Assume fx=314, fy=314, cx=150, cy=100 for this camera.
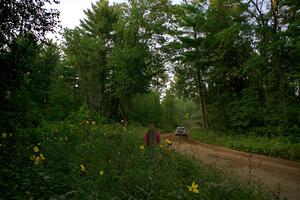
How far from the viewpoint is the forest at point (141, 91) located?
5.36 m

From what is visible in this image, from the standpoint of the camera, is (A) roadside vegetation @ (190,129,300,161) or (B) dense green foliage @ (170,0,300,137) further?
(B) dense green foliage @ (170,0,300,137)

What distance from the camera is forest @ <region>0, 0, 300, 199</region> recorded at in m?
5.36

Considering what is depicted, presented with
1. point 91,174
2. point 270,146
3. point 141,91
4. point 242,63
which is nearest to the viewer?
point 91,174

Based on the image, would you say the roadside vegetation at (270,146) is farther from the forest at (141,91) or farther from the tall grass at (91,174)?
the tall grass at (91,174)

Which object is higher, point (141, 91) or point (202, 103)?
point (141, 91)

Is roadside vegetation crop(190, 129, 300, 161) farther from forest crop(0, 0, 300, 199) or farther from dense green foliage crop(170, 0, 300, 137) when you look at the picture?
dense green foliage crop(170, 0, 300, 137)

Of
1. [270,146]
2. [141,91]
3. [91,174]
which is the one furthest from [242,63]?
[91,174]

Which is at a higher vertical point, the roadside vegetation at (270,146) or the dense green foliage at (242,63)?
the dense green foliage at (242,63)

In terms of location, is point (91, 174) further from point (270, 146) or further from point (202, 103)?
point (202, 103)

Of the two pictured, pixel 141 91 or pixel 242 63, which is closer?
pixel 242 63

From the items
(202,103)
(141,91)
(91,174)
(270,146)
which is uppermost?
(141,91)

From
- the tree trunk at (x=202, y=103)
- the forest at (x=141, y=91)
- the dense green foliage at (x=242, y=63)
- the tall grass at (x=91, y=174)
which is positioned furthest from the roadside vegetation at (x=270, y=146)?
the tall grass at (x=91, y=174)

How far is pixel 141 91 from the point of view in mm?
40844

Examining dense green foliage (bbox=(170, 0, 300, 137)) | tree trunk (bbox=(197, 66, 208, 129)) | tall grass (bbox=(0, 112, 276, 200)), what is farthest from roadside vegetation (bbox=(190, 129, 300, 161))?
tall grass (bbox=(0, 112, 276, 200))
